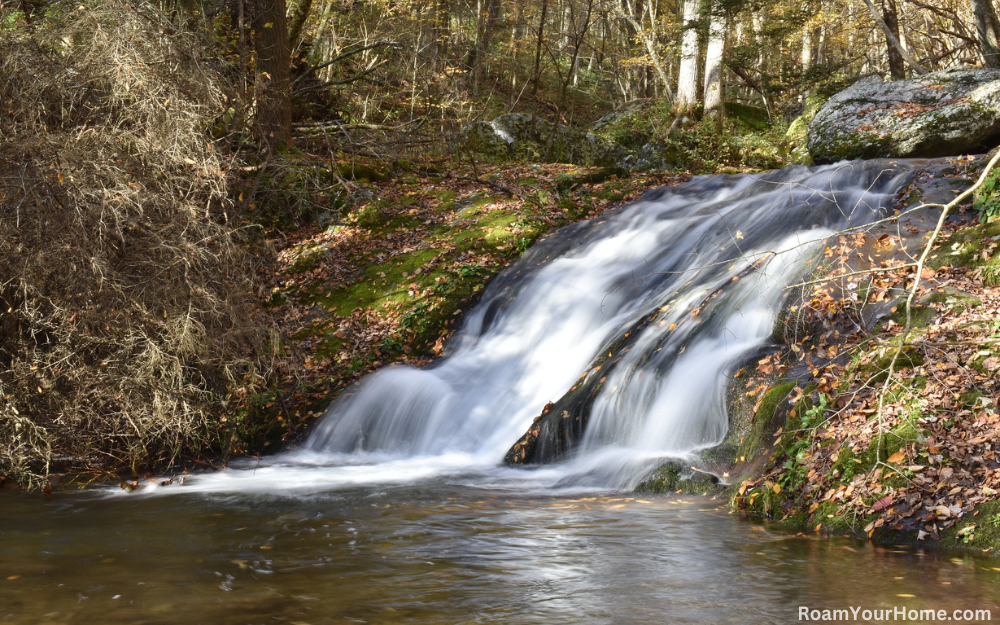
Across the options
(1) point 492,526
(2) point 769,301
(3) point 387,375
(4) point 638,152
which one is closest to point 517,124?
(4) point 638,152

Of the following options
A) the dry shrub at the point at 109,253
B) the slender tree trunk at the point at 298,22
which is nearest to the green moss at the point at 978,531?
the dry shrub at the point at 109,253

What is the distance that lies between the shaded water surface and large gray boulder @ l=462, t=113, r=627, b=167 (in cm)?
1187

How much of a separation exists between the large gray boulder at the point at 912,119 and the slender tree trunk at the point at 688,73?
18.1 ft

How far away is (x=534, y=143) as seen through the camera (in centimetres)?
1738

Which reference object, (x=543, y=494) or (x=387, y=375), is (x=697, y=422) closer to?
(x=543, y=494)

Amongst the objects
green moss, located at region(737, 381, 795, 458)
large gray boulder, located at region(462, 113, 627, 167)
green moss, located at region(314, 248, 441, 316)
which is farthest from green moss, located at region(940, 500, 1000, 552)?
large gray boulder, located at region(462, 113, 627, 167)

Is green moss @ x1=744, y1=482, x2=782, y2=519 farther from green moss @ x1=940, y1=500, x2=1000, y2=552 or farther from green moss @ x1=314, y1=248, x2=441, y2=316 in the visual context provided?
green moss @ x1=314, y1=248, x2=441, y2=316

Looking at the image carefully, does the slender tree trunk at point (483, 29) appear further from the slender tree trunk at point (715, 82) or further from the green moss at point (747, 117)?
the green moss at point (747, 117)

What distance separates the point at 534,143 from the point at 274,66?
247 inches

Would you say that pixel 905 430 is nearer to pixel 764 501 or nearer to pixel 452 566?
pixel 764 501

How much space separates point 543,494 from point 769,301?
3144mm

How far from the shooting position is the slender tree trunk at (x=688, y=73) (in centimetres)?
1882

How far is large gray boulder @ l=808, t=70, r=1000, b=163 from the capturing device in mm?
11625

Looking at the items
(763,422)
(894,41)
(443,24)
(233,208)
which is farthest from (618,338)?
(443,24)
